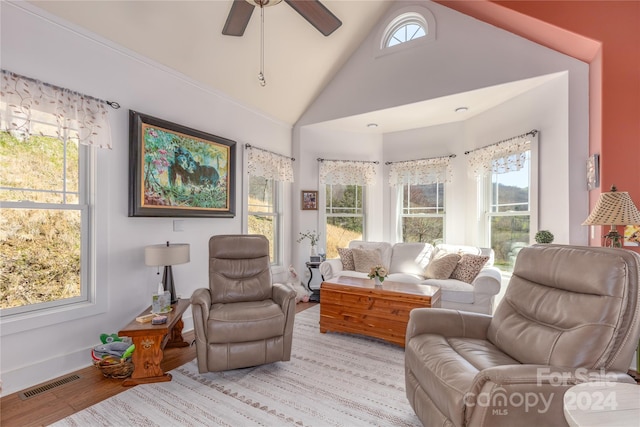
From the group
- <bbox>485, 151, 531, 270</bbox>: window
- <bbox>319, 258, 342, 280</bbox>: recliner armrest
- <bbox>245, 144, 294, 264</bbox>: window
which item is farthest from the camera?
<bbox>245, 144, 294, 264</bbox>: window

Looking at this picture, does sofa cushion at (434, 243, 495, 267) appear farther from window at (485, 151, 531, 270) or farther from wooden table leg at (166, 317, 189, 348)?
wooden table leg at (166, 317, 189, 348)

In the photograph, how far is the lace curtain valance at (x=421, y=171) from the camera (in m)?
4.87

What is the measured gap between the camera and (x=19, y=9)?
2.26 m

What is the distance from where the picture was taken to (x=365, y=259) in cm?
447

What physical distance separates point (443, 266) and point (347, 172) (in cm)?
219

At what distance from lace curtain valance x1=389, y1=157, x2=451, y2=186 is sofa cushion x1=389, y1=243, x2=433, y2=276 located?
1142mm

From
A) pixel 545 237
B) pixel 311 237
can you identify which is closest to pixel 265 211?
pixel 311 237

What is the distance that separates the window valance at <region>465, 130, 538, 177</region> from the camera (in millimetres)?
3769

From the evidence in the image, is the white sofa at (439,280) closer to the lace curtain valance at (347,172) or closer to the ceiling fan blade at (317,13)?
the lace curtain valance at (347,172)

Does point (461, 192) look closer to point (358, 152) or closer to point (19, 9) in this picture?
point (358, 152)

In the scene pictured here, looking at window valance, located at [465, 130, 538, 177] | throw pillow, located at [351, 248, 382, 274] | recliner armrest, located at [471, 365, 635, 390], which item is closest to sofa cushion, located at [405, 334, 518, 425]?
recliner armrest, located at [471, 365, 635, 390]

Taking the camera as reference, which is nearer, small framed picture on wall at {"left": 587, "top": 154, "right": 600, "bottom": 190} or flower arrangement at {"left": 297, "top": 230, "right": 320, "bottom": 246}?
small framed picture on wall at {"left": 587, "top": 154, "right": 600, "bottom": 190}

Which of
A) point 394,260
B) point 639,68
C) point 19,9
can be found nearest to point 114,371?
point 19,9

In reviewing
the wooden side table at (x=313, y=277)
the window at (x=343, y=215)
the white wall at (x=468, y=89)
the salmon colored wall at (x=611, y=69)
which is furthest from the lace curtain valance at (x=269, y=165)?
the salmon colored wall at (x=611, y=69)
